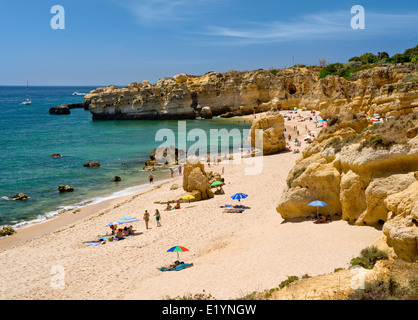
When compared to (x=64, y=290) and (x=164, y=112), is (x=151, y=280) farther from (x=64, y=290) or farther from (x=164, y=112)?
(x=164, y=112)

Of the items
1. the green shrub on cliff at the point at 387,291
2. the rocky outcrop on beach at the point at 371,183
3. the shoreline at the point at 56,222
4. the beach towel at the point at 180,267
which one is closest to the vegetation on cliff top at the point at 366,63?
the rocky outcrop on beach at the point at 371,183

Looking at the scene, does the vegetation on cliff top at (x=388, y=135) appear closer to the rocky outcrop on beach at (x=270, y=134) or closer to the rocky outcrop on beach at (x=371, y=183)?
the rocky outcrop on beach at (x=371, y=183)

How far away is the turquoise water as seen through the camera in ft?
79.4

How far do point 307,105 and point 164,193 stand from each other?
44743 mm

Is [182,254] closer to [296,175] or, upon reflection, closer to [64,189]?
[296,175]

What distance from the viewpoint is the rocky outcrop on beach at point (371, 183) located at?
8406mm

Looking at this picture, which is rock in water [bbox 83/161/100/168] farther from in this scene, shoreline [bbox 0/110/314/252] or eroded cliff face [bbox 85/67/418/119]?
eroded cliff face [bbox 85/67/418/119]

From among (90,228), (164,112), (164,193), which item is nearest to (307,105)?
(164,112)

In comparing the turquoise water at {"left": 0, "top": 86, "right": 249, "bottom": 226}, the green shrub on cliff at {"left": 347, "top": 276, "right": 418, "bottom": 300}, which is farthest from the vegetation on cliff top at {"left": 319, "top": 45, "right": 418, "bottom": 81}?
the green shrub on cliff at {"left": 347, "top": 276, "right": 418, "bottom": 300}

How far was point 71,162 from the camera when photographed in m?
36.9

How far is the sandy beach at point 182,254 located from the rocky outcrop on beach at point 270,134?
13.4 metres

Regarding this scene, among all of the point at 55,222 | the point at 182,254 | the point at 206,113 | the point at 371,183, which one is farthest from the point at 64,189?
the point at 206,113
